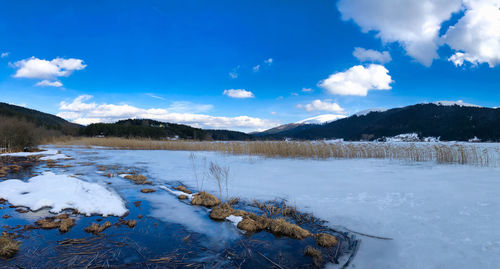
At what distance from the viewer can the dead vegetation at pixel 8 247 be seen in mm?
2551

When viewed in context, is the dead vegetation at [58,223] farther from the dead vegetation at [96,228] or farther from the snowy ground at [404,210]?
the snowy ground at [404,210]

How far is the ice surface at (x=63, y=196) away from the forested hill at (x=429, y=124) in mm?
41471

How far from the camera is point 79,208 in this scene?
14.0 ft

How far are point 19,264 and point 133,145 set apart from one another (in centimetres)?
2262

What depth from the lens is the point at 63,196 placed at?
487cm

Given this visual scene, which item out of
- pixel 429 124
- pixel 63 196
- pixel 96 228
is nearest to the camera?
pixel 96 228

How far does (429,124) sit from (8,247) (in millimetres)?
96753

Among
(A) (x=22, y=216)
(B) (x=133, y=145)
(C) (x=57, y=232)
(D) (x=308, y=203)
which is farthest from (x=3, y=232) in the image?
(B) (x=133, y=145)

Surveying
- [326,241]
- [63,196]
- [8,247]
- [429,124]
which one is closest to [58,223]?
[8,247]

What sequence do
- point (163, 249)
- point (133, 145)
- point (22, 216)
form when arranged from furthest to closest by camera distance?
point (133, 145)
point (22, 216)
point (163, 249)

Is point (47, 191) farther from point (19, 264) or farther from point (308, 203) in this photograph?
point (308, 203)

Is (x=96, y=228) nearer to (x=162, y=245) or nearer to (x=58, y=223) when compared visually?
(x=58, y=223)

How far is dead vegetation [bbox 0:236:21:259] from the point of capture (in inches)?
100

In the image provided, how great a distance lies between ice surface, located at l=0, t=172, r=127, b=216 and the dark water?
0.31 meters
